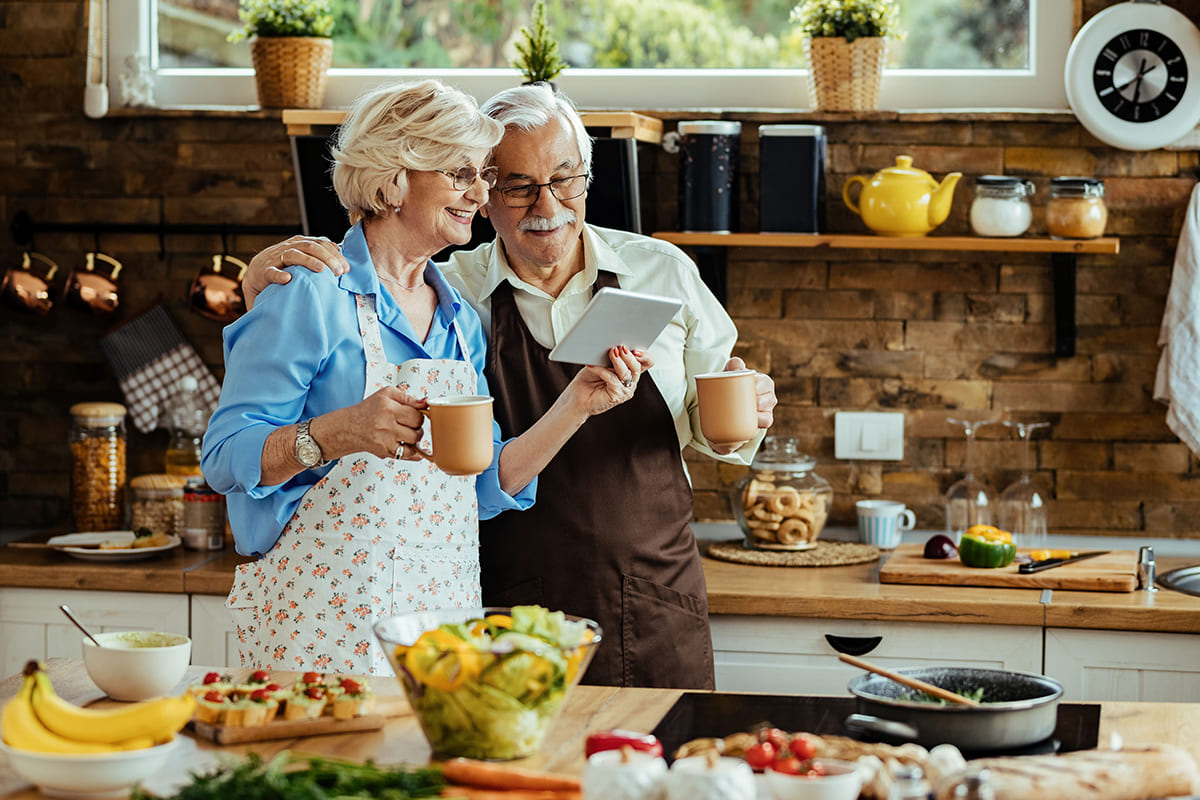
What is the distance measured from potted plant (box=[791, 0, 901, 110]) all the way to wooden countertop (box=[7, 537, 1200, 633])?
1120 millimetres

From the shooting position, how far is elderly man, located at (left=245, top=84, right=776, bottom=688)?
2.28 m

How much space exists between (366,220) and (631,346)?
0.50m

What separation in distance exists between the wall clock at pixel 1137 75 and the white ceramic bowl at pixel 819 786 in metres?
2.24

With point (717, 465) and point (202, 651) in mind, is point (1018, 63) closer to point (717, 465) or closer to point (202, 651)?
point (717, 465)

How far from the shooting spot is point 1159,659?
2.58 m

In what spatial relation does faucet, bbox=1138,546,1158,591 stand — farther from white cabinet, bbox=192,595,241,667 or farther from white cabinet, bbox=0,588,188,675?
white cabinet, bbox=0,588,188,675

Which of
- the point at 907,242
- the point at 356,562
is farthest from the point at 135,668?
the point at 907,242

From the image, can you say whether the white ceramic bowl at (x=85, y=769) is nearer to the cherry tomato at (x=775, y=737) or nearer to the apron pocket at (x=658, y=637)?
the cherry tomato at (x=775, y=737)

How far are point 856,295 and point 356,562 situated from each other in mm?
1678

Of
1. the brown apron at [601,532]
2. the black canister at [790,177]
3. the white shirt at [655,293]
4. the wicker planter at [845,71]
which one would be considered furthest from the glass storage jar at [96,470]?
the wicker planter at [845,71]

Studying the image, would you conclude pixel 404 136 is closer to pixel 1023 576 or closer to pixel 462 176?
pixel 462 176

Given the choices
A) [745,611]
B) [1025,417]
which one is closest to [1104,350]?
[1025,417]

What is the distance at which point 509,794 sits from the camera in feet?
4.38

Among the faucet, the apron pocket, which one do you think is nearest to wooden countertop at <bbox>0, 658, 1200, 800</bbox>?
the apron pocket
